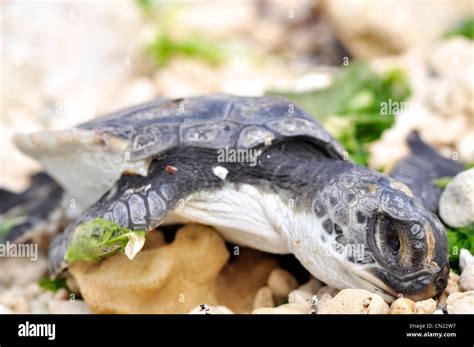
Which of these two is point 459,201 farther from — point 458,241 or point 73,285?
point 73,285

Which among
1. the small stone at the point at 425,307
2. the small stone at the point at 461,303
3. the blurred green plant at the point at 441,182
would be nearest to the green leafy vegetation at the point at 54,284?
the small stone at the point at 425,307

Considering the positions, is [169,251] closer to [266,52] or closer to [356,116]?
[356,116]

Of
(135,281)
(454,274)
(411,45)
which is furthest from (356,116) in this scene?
(411,45)

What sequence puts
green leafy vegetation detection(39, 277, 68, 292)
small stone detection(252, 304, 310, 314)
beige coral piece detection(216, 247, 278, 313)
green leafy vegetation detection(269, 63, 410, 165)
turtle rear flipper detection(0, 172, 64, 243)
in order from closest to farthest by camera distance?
small stone detection(252, 304, 310, 314) < beige coral piece detection(216, 247, 278, 313) < green leafy vegetation detection(39, 277, 68, 292) < turtle rear flipper detection(0, 172, 64, 243) < green leafy vegetation detection(269, 63, 410, 165)

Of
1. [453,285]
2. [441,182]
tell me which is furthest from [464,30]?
[453,285]

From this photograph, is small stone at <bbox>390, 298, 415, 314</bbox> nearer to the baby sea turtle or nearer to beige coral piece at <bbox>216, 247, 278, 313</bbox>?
the baby sea turtle

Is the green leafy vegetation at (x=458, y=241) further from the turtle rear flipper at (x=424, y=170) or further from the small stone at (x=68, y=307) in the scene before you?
the small stone at (x=68, y=307)

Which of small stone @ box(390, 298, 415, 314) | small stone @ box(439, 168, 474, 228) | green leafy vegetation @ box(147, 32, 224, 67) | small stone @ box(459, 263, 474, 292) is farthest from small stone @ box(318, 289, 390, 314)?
green leafy vegetation @ box(147, 32, 224, 67)
